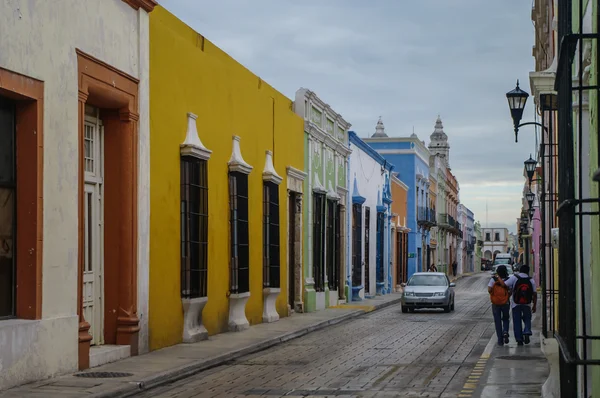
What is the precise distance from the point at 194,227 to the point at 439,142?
8357 centimetres

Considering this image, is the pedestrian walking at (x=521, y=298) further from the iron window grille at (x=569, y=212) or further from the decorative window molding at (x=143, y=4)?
the iron window grille at (x=569, y=212)

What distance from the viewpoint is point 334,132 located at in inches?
1344

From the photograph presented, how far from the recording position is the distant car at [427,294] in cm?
3091

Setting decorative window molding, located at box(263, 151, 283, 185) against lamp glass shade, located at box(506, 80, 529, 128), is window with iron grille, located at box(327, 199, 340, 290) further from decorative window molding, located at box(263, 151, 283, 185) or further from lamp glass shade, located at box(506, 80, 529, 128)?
lamp glass shade, located at box(506, 80, 529, 128)

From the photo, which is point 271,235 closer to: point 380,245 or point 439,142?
point 380,245

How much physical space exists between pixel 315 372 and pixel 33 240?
4444 mm

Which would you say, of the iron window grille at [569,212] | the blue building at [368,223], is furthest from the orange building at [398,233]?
the iron window grille at [569,212]

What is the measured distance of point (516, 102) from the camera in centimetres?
1805

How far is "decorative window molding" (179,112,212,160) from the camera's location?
17922mm

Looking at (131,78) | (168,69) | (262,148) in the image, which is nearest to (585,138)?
(131,78)

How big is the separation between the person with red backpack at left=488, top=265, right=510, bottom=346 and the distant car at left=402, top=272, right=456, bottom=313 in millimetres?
11870

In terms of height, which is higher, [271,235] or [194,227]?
[194,227]

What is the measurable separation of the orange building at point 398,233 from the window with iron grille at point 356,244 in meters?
11.1

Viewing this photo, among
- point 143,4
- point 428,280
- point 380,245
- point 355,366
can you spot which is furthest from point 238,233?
point 380,245
